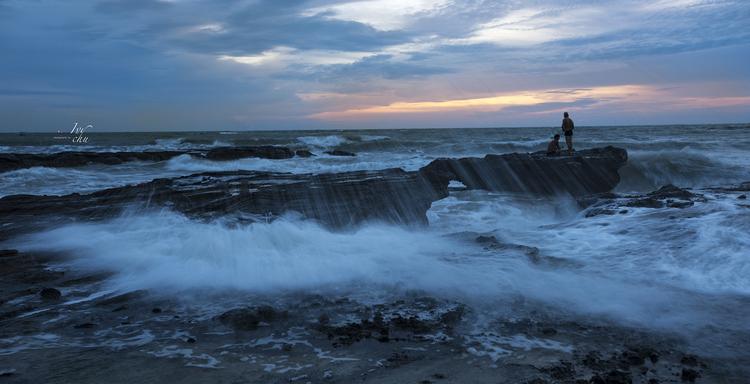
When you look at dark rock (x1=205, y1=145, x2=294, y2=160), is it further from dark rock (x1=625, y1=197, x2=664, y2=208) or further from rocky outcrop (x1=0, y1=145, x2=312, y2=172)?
dark rock (x1=625, y1=197, x2=664, y2=208)

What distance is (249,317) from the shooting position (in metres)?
4.26

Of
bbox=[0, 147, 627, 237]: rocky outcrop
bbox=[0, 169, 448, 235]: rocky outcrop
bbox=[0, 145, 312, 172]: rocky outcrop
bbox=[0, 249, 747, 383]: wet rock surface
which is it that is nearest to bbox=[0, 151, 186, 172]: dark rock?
bbox=[0, 145, 312, 172]: rocky outcrop

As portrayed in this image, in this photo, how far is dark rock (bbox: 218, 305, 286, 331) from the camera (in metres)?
4.13

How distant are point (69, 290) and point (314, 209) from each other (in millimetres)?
4019

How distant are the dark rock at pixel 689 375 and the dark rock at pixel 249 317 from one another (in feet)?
9.48

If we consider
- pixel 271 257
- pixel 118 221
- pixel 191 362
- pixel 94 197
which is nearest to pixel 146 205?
pixel 118 221

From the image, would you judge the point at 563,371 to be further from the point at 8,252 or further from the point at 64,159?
the point at 64,159

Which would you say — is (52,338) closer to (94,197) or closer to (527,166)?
A: (94,197)

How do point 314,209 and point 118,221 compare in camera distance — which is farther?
point 314,209

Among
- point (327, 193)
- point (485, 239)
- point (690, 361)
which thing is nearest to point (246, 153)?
point (327, 193)

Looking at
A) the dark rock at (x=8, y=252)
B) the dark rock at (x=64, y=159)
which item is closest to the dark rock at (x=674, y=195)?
the dark rock at (x=8, y=252)

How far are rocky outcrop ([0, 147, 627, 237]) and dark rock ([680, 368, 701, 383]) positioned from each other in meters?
5.32

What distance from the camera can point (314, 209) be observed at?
8.46 meters

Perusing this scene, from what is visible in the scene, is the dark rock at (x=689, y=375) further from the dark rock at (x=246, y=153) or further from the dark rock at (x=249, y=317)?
the dark rock at (x=246, y=153)
